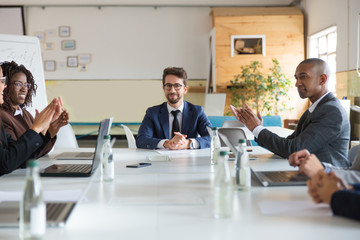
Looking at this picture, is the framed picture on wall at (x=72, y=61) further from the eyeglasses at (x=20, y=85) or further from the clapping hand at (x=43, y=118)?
the clapping hand at (x=43, y=118)

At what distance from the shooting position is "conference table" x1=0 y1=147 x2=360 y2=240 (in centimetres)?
106

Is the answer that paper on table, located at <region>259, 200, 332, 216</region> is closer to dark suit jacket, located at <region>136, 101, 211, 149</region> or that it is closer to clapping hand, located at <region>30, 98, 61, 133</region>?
clapping hand, located at <region>30, 98, 61, 133</region>

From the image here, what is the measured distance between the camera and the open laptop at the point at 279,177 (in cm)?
159

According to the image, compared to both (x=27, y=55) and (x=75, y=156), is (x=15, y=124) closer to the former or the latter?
(x=75, y=156)

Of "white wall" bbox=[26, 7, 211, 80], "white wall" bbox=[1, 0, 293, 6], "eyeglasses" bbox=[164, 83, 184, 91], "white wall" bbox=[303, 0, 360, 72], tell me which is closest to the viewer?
"eyeglasses" bbox=[164, 83, 184, 91]

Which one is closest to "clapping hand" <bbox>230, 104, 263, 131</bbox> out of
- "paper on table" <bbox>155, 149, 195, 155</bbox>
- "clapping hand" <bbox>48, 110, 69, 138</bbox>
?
"paper on table" <bbox>155, 149, 195, 155</bbox>

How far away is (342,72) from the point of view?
580 centimetres

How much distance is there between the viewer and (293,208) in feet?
4.16

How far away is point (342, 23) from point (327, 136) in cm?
427

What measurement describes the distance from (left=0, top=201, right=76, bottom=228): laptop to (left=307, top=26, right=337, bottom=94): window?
587 centimetres

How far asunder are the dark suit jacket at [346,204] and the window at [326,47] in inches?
218

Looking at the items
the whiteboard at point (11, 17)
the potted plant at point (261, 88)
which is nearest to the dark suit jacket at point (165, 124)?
the potted plant at point (261, 88)

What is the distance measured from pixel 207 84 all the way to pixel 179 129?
4932 millimetres

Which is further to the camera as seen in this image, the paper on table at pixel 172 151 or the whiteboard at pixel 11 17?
the whiteboard at pixel 11 17
